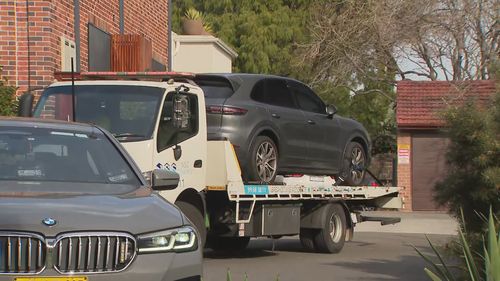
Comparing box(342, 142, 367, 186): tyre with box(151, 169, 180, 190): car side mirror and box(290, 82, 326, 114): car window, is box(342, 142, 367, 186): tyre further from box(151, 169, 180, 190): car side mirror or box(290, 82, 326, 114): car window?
box(151, 169, 180, 190): car side mirror

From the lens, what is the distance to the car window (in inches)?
582

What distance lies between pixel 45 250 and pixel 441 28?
27892mm

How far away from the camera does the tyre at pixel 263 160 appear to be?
43.1 feet

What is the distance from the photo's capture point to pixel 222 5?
44438mm

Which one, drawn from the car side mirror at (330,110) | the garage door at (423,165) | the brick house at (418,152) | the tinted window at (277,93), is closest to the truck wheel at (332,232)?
the car side mirror at (330,110)

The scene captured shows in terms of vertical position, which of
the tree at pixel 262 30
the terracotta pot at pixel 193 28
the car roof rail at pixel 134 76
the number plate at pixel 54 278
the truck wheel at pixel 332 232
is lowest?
the truck wheel at pixel 332 232

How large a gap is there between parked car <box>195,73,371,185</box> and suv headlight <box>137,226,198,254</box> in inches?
258

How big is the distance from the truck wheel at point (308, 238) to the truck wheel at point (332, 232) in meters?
0.09

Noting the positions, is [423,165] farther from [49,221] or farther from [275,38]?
[49,221]

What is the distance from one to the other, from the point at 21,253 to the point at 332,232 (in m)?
10.9

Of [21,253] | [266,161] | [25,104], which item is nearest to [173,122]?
[25,104]

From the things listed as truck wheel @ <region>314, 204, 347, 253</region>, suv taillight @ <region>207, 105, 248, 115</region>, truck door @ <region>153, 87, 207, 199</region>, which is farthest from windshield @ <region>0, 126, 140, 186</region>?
truck wheel @ <region>314, 204, 347, 253</region>

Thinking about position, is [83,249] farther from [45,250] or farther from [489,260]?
[489,260]

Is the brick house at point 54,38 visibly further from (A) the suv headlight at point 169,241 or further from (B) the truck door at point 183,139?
(A) the suv headlight at point 169,241
